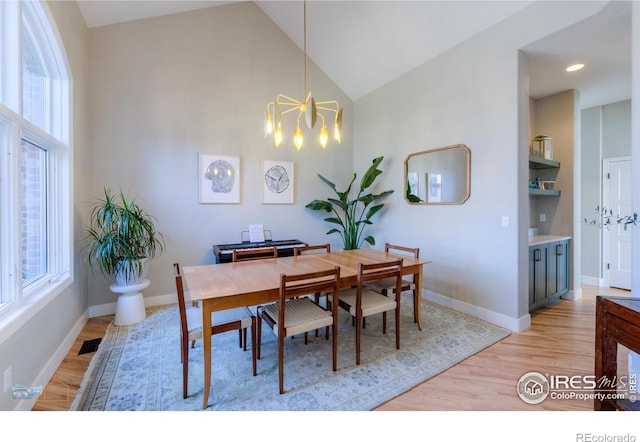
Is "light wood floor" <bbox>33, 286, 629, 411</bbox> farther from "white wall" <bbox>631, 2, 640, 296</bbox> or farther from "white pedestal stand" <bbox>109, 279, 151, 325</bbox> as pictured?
"white wall" <bbox>631, 2, 640, 296</bbox>

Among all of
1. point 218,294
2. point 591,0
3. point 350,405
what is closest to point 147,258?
point 218,294

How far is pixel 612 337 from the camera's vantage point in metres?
1.40

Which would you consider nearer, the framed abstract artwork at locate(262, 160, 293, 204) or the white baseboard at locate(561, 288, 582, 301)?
the white baseboard at locate(561, 288, 582, 301)

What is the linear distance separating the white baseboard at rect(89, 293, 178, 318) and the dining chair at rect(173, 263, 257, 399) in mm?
1756

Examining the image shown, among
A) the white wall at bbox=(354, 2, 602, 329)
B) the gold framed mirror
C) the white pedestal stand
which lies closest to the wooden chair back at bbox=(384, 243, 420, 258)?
the white wall at bbox=(354, 2, 602, 329)

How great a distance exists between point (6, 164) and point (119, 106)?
197 cm

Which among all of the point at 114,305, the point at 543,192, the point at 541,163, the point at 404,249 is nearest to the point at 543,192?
the point at 543,192

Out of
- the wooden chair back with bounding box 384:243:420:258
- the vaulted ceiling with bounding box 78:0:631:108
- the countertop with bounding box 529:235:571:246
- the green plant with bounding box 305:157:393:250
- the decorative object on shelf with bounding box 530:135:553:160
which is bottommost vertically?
the wooden chair back with bounding box 384:243:420:258

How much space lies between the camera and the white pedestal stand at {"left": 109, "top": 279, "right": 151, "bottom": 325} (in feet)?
9.60

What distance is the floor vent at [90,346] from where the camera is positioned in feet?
8.00

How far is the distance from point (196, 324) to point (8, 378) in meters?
0.98

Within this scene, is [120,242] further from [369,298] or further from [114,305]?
[369,298]

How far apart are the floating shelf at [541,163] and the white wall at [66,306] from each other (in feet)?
16.8

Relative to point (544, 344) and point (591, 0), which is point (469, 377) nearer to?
point (544, 344)
